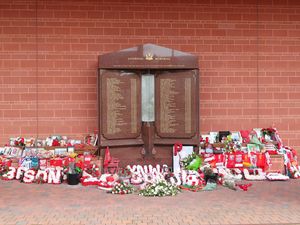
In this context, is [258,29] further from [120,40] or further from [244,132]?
[120,40]

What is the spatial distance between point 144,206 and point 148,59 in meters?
3.65

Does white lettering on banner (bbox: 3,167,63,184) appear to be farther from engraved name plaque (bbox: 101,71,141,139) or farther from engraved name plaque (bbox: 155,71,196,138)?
engraved name plaque (bbox: 155,71,196,138)

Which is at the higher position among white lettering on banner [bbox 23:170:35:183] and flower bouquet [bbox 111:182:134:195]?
white lettering on banner [bbox 23:170:35:183]

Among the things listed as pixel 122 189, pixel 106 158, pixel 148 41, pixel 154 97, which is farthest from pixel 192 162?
pixel 148 41

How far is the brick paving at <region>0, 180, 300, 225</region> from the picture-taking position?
5.94 m

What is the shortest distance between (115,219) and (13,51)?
5.40 m

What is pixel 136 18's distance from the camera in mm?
9945

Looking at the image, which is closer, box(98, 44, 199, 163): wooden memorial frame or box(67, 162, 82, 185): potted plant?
box(67, 162, 82, 185): potted plant

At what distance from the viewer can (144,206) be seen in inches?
265

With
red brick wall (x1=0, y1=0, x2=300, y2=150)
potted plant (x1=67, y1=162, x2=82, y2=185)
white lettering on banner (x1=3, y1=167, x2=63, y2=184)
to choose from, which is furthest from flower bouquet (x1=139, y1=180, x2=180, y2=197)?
red brick wall (x1=0, y1=0, x2=300, y2=150)

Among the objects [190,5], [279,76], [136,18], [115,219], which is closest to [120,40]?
[136,18]

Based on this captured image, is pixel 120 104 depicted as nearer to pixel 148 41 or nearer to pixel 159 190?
pixel 148 41

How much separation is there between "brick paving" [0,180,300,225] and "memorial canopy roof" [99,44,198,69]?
8.93 feet

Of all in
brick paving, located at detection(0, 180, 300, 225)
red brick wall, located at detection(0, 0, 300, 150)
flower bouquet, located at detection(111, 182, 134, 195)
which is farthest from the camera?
red brick wall, located at detection(0, 0, 300, 150)
